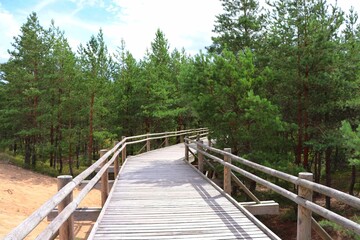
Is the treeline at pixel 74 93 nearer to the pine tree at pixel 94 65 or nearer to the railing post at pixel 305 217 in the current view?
the pine tree at pixel 94 65

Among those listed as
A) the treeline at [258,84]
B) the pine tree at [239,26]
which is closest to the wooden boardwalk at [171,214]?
the treeline at [258,84]

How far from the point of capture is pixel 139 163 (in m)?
13.4

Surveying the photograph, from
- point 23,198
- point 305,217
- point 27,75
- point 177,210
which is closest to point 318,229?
point 305,217

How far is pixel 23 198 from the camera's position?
57.4 ft

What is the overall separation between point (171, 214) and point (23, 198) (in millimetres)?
14715

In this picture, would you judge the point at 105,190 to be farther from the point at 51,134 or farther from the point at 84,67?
the point at 51,134

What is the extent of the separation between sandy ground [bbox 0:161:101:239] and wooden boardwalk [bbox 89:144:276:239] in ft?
19.9

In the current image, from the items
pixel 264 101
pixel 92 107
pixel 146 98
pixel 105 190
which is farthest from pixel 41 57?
pixel 105 190

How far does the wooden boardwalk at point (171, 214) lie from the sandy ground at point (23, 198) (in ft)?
19.9

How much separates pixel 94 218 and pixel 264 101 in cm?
899

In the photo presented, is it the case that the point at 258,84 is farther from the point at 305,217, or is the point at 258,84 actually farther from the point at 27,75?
the point at 27,75

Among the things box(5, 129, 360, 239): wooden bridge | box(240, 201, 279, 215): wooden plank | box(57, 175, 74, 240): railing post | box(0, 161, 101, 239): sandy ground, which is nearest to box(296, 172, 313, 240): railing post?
box(5, 129, 360, 239): wooden bridge

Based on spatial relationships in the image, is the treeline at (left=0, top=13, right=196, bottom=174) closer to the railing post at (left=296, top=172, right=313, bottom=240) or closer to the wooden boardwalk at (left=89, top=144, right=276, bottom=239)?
the wooden boardwalk at (left=89, top=144, right=276, bottom=239)

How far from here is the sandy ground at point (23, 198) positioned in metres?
13.4
